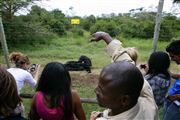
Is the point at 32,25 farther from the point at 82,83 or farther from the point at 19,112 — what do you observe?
the point at 19,112

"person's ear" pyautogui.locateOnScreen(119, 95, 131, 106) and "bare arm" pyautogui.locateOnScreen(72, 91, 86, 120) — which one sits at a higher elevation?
"person's ear" pyautogui.locateOnScreen(119, 95, 131, 106)

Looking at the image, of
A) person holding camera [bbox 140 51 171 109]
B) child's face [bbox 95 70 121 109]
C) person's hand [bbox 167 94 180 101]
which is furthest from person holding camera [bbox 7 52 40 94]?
child's face [bbox 95 70 121 109]

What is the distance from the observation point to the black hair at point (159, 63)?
2.99m

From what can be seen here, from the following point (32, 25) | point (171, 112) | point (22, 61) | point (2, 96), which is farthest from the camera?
point (32, 25)

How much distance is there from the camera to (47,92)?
2.59m

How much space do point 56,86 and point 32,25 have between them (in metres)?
6.14

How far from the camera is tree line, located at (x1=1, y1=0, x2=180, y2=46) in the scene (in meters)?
7.96

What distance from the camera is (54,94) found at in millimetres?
2570

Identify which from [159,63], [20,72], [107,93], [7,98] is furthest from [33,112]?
[107,93]

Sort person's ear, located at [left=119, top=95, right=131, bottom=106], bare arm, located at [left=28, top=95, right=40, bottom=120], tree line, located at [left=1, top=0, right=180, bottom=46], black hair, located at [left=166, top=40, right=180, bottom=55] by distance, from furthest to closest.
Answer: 1. tree line, located at [left=1, top=0, right=180, bottom=46]
2. black hair, located at [left=166, top=40, right=180, bottom=55]
3. bare arm, located at [left=28, top=95, right=40, bottom=120]
4. person's ear, located at [left=119, top=95, right=131, bottom=106]

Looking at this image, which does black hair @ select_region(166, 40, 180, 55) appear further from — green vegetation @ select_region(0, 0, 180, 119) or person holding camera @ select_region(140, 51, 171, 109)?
green vegetation @ select_region(0, 0, 180, 119)

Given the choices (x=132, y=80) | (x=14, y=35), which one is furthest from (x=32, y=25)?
(x=132, y=80)

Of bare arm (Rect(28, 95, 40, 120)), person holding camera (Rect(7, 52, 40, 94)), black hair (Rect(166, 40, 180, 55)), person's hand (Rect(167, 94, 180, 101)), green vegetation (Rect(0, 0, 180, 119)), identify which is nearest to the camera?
bare arm (Rect(28, 95, 40, 120))

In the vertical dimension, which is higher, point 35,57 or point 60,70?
point 60,70
